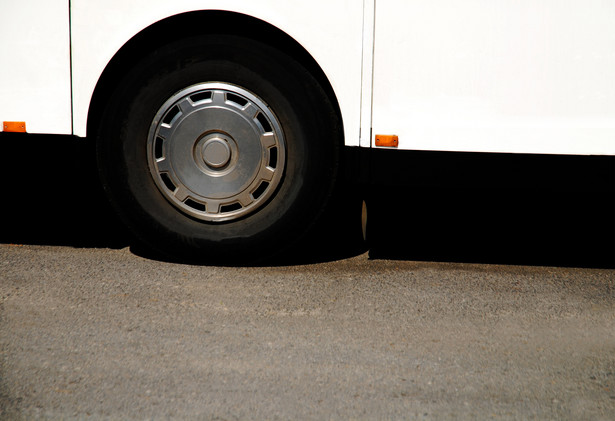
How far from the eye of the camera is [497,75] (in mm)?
3666

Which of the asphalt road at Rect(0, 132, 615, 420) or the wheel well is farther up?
the wheel well

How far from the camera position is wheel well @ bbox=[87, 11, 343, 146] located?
12.5 feet

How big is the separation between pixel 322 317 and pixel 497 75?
1376 mm

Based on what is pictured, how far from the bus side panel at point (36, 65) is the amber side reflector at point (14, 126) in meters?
0.02

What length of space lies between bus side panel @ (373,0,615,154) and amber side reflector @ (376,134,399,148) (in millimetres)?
25

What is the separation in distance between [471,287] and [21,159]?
2.21m

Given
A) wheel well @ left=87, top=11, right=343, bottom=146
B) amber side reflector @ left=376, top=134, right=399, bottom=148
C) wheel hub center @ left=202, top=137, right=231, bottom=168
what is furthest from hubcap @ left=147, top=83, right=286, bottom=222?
amber side reflector @ left=376, top=134, right=399, bottom=148

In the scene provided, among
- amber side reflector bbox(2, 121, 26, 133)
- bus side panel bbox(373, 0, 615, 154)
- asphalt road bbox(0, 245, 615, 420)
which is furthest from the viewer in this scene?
amber side reflector bbox(2, 121, 26, 133)

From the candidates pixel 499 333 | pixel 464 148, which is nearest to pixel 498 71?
pixel 464 148

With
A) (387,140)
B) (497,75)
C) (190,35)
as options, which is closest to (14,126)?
(190,35)

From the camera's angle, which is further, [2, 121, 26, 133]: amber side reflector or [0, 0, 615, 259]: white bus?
[2, 121, 26, 133]: amber side reflector

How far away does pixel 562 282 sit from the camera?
3826mm

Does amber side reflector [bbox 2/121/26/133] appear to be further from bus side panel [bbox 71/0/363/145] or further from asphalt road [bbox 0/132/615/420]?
bus side panel [bbox 71/0/363/145]

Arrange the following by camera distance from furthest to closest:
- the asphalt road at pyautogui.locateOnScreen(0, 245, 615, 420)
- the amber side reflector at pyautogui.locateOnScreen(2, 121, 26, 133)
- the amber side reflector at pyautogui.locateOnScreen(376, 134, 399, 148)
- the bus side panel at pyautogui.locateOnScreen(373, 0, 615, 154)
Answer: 1. the amber side reflector at pyautogui.locateOnScreen(2, 121, 26, 133)
2. the amber side reflector at pyautogui.locateOnScreen(376, 134, 399, 148)
3. the bus side panel at pyautogui.locateOnScreen(373, 0, 615, 154)
4. the asphalt road at pyautogui.locateOnScreen(0, 245, 615, 420)
